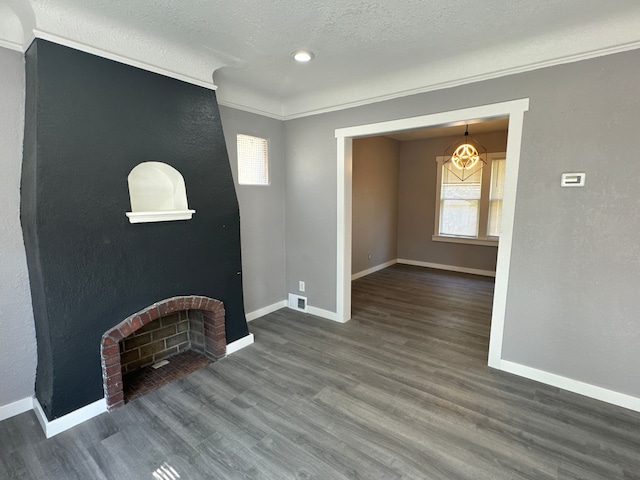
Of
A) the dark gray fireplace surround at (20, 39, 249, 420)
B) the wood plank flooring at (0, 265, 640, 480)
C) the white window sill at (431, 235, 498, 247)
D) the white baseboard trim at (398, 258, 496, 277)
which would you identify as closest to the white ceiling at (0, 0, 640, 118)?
the dark gray fireplace surround at (20, 39, 249, 420)

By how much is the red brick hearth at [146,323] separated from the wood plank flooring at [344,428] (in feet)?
0.47

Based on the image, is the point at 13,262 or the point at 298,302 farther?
the point at 298,302

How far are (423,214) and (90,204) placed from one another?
6.05 metres

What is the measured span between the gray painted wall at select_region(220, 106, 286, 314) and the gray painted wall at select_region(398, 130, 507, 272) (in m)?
3.81

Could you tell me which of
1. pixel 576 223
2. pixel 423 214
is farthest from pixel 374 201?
pixel 576 223

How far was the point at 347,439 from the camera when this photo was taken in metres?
2.00

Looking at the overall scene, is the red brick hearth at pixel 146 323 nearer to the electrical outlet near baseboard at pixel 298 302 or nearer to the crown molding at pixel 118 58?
the electrical outlet near baseboard at pixel 298 302

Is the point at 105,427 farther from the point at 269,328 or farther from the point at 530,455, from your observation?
the point at 530,455

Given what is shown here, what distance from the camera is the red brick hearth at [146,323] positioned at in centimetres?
223

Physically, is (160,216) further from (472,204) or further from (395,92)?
(472,204)

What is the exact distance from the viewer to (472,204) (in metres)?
6.26

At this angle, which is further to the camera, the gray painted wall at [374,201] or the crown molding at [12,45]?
the gray painted wall at [374,201]

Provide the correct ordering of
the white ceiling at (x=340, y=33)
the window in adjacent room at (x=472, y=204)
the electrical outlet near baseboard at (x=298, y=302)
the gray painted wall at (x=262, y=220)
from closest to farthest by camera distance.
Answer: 1. the white ceiling at (x=340, y=33)
2. the gray painted wall at (x=262, y=220)
3. the electrical outlet near baseboard at (x=298, y=302)
4. the window in adjacent room at (x=472, y=204)

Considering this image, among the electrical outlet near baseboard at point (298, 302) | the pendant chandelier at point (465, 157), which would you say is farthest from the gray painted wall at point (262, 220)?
the pendant chandelier at point (465, 157)
